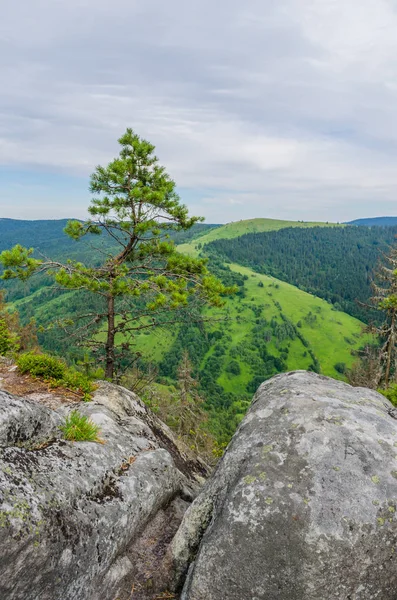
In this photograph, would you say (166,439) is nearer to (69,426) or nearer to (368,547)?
(69,426)

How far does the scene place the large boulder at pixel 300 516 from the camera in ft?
17.9

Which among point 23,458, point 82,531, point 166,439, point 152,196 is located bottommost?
point 166,439

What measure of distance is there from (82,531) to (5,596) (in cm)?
137

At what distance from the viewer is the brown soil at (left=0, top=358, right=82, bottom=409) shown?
1039 centimetres

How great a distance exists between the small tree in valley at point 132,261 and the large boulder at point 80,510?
22.2 ft

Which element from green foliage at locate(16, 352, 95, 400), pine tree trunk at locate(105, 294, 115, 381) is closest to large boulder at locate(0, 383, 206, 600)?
green foliage at locate(16, 352, 95, 400)

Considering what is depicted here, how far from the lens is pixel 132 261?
18.1 meters

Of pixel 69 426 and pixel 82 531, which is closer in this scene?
pixel 82 531

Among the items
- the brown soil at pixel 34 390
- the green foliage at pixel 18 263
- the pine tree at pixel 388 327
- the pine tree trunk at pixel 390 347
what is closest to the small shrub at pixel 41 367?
the brown soil at pixel 34 390

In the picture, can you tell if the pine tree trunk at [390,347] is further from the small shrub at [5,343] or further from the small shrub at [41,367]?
the small shrub at [5,343]

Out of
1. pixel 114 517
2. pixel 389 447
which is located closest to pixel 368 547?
pixel 389 447

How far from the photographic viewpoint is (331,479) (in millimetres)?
6082

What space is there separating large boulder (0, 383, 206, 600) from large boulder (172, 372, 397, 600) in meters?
1.08

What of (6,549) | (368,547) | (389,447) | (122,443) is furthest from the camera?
(122,443)
